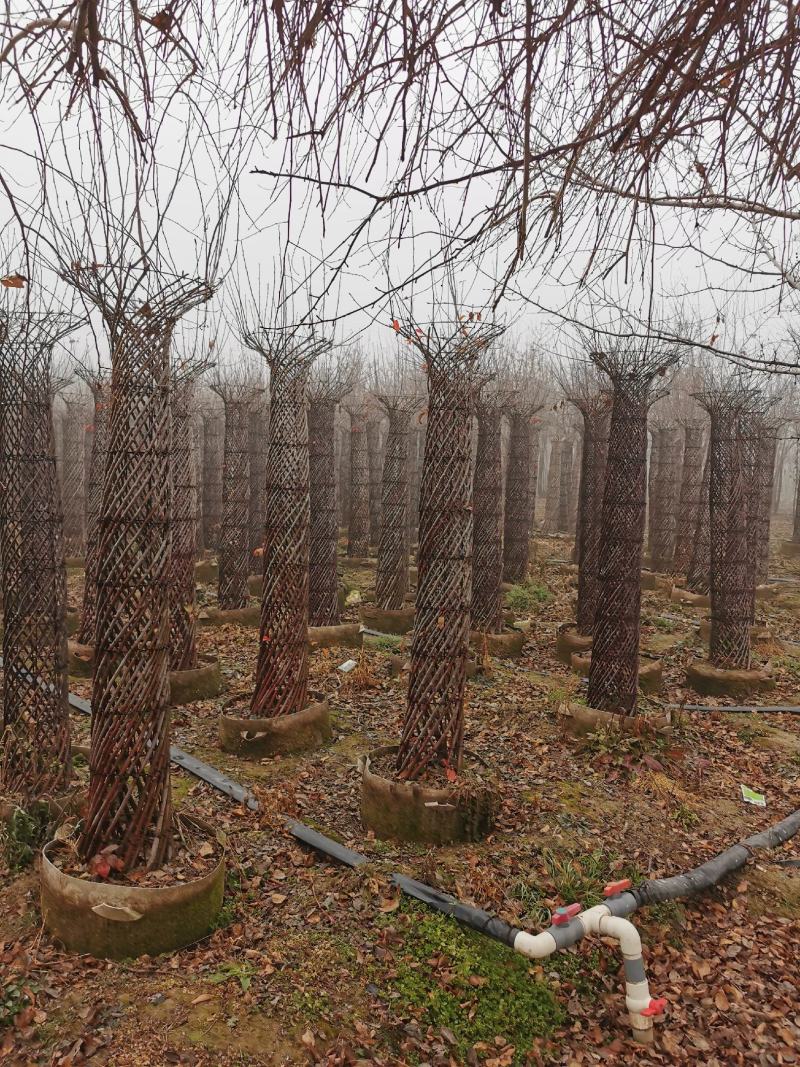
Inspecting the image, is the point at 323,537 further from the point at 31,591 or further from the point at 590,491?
the point at 31,591

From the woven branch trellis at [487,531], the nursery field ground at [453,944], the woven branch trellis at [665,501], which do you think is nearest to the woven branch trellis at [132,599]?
the nursery field ground at [453,944]

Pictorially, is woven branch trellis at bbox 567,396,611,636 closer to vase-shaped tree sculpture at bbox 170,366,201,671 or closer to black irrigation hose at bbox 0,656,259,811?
vase-shaped tree sculpture at bbox 170,366,201,671

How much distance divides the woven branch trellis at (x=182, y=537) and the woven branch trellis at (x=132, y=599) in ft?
10.6

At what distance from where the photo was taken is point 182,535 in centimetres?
809

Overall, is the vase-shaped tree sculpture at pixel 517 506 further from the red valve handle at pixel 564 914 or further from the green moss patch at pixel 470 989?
the red valve handle at pixel 564 914

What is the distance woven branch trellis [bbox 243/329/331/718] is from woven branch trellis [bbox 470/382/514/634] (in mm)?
3591

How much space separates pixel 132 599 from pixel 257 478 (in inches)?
467

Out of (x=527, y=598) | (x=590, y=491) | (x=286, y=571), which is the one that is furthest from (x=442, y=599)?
(x=527, y=598)

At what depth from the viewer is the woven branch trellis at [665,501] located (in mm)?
16516

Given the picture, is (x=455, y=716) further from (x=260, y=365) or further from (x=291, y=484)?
(x=260, y=365)

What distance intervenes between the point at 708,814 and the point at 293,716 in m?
3.21

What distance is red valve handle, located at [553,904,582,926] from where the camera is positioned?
12.3ft

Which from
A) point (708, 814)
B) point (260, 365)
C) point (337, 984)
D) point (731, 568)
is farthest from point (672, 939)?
point (260, 365)

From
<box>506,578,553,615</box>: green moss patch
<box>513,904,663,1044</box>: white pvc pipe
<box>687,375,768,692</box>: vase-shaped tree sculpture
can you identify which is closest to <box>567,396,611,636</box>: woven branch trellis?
<box>687,375,768,692</box>: vase-shaped tree sculpture
